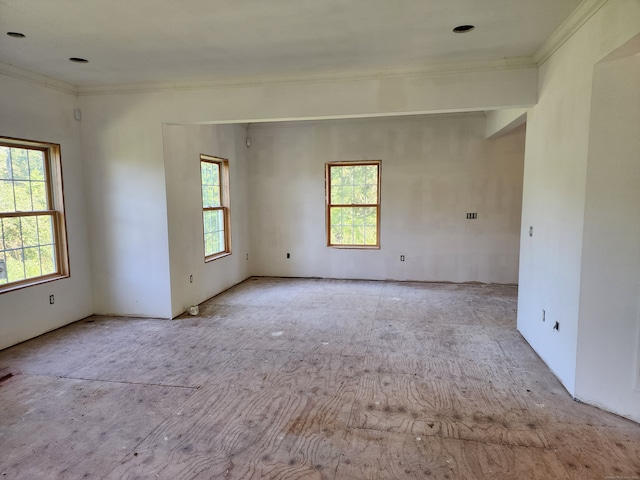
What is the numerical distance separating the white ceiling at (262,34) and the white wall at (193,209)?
3.64ft

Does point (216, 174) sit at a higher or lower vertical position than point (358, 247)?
higher

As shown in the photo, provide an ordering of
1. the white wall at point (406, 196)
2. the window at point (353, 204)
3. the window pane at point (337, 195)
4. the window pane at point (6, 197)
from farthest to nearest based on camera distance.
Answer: the window pane at point (337, 195)
the window at point (353, 204)
the white wall at point (406, 196)
the window pane at point (6, 197)

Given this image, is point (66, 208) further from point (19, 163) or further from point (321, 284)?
point (321, 284)

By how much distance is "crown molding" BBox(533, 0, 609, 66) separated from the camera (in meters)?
2.56

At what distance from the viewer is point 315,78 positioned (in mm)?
4062

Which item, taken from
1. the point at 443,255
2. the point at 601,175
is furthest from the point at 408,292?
the point at 601,175

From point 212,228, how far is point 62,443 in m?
3.87

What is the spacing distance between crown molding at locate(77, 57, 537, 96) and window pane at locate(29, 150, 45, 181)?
0.94 m

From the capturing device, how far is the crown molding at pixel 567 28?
256cm

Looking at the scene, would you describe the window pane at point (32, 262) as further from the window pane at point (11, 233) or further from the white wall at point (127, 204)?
the white wall at point (127, 204)

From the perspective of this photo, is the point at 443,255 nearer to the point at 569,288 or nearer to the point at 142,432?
the point at 569,288

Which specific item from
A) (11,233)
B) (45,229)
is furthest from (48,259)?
(11,233)

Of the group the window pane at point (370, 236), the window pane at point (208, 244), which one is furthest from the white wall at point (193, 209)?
the window pane at point (370, 236)

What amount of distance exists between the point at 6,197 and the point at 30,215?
290mm
